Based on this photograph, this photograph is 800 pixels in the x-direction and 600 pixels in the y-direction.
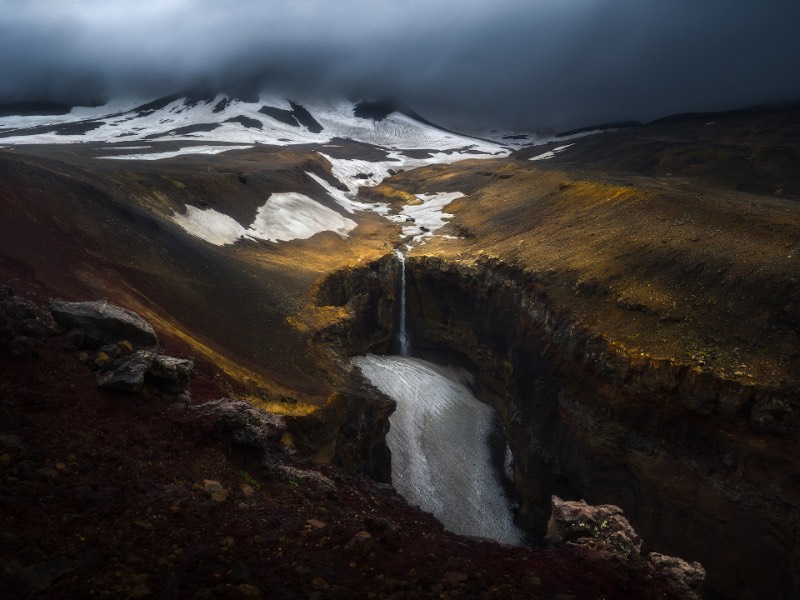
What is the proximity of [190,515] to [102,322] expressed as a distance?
18.7 ft

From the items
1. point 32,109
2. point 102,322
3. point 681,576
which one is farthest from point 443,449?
point 32,109

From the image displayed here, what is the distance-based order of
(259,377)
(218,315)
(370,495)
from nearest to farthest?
(370,495) < (259,377) < (218,315)

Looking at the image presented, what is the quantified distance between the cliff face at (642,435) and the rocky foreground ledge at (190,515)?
21.0ft

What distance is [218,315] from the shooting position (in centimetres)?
2031

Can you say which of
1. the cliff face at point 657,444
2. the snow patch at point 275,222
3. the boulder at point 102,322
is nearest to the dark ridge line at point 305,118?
the snow patch at point 275,222

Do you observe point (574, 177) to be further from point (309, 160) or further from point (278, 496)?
point (278, 496)

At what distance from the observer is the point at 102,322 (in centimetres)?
1075

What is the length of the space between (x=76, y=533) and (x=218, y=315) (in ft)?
49.0

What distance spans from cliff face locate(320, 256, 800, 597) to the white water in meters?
1.42

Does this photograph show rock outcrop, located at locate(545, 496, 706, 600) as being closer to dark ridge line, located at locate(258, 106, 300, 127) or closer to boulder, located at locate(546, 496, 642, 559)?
boulder, located at locate(546, 496, 642, 559)

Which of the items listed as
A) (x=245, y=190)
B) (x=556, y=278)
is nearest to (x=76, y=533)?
(x=556, y=278)

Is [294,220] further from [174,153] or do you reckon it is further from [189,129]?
[189,129]

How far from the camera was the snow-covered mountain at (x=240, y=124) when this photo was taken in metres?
106

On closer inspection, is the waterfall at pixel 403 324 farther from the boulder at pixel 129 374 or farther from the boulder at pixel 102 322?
the boulder at pixel 129 374
